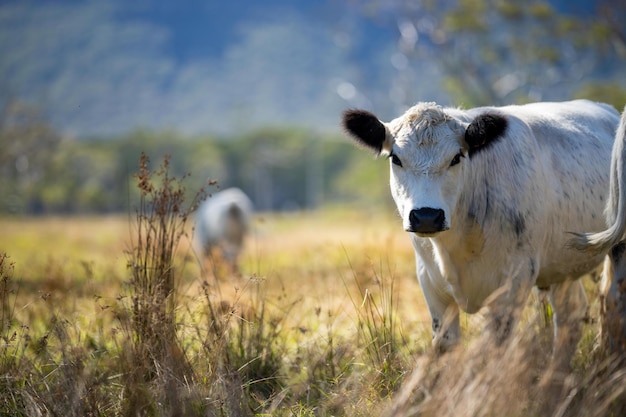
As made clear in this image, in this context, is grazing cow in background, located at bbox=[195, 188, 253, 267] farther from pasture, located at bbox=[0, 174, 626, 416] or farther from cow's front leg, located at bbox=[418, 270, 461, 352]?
cow's front leg, located at bbox=[418, 270, 461, 352]

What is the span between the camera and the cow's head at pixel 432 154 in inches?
183

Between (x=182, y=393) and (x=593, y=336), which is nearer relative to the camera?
(x=182, y=393)

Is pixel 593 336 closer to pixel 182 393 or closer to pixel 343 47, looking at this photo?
pixel 182 393

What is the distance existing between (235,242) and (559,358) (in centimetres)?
1397

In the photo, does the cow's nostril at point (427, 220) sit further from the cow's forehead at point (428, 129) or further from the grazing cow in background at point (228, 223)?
the grazing cow in background at point (228, 223)

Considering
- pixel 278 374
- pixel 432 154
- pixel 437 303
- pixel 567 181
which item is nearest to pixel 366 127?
pixel 432 154

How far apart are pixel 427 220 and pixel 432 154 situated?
0.55m

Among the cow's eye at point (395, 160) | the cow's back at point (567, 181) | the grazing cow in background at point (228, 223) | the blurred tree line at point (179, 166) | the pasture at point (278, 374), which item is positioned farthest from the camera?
the blurred tree line at point (179, 166)

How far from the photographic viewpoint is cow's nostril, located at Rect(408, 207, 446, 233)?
446 centimetres

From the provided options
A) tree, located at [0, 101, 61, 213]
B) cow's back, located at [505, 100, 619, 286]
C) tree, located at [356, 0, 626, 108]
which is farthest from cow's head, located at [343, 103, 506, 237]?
tree, located at [0, 101, 61, 213]

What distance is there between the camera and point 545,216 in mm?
5148

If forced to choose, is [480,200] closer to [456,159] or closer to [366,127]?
[456,159]

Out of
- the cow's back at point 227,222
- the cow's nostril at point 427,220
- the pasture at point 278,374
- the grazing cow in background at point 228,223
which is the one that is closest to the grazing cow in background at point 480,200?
the cow's nostril at point 427,220

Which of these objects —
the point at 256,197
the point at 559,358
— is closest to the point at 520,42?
the point at 559,358
